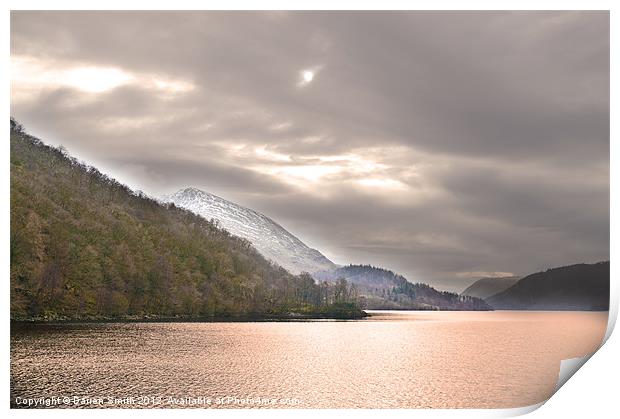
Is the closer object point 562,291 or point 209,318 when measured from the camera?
point 562,291

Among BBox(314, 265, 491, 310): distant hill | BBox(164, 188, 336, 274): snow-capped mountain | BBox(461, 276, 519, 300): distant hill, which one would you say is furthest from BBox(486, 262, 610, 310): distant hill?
BBox(164, 188, 336, 274): snow-capped mountain

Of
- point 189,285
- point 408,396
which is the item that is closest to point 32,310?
point 189,285

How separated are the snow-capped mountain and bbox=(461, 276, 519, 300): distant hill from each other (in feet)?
25.2

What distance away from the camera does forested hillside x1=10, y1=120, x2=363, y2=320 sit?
3548 cm

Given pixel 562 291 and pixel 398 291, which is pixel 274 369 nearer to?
pixel 562 291

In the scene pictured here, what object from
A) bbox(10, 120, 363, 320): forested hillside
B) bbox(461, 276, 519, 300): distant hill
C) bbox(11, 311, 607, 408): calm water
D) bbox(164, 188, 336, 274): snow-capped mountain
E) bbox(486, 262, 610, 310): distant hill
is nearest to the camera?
bbox(11, 311, 607, 408): calm water

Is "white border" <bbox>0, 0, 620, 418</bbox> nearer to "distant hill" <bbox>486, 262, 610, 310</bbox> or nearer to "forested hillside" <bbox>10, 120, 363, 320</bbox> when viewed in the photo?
"distant hill" <bbox>486, 262, 610, 310</bbox>

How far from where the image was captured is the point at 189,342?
32.8m

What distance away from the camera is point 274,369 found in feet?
83.7

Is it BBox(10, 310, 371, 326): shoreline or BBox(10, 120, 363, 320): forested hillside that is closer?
BBox(10, 120, 363, 320): forested hillside

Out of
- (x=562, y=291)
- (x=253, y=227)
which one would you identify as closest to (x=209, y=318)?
(x=253, y=227)

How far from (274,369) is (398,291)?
727 inches
